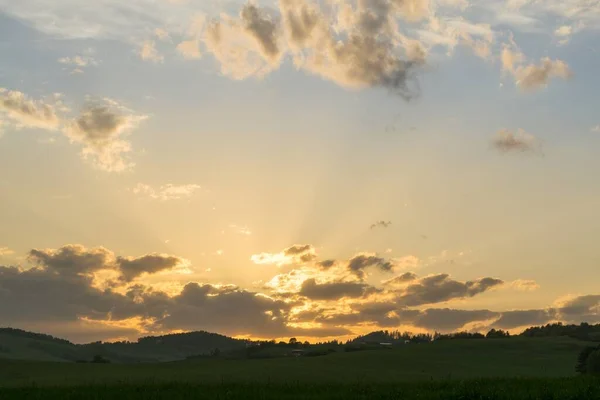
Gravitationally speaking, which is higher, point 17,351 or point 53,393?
point 17,351

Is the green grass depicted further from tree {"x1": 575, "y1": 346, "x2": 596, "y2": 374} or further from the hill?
the hill

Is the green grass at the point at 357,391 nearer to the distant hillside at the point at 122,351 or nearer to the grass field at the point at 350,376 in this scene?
the grass field at the point at 350,376

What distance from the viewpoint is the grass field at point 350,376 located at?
31875 millimetres

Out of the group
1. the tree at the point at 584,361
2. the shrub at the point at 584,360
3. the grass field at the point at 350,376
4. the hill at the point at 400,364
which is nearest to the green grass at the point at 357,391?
the grass field at the point at 350,376

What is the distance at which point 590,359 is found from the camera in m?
57.8

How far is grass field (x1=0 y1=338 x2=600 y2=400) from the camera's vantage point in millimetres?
31875

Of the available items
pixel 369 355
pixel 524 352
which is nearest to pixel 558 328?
pixel 524 352

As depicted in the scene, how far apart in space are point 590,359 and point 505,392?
32.8 m

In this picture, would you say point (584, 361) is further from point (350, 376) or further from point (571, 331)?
point (571, 331)

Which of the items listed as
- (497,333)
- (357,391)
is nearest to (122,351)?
(497,333)

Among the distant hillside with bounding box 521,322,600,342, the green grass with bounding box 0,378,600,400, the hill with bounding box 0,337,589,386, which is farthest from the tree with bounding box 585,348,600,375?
the distant hillside with bounding box 521,322,600,342

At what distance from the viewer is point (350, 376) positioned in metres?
63.4

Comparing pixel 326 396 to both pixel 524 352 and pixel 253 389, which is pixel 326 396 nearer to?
pixel 253 389

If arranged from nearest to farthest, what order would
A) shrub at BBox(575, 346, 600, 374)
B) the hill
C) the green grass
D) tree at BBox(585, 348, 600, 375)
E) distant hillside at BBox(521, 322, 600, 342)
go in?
the green grass < tree at BBox(585, 348, 600, 375) < shrub at BBox(575, 346, 600, 374) < the hill < distant hillside at BBox(521, 322, 600, 342)
